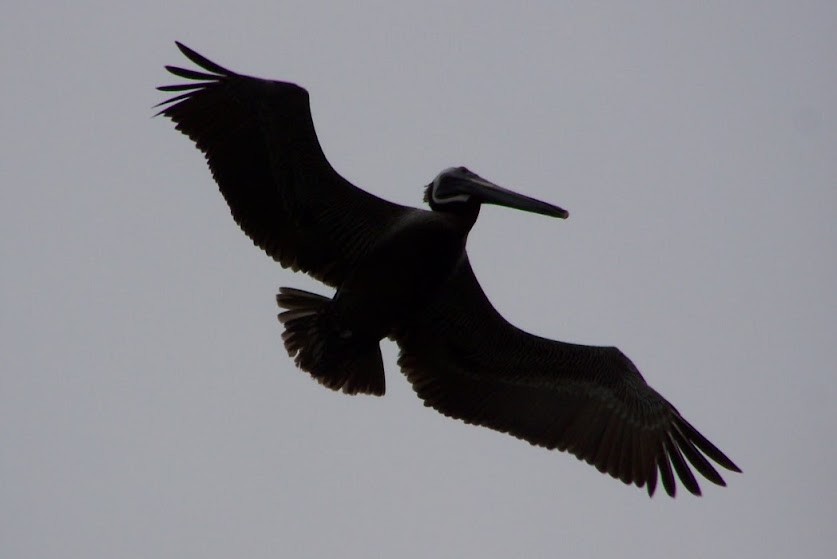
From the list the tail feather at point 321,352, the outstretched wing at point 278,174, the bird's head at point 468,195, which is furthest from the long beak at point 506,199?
the tail feather at point 321,352

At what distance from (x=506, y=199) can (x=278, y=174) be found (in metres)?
1.69

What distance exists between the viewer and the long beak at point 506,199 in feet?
31.2

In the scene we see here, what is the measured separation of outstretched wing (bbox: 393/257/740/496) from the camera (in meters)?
10.1

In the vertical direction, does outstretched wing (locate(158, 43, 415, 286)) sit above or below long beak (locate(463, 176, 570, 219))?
below

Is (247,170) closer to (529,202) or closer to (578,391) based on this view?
(529,202)

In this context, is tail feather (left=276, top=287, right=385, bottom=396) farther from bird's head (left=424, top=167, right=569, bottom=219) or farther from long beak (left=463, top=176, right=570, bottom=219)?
long beak (left=463, top=176, right=570, bottom=219)

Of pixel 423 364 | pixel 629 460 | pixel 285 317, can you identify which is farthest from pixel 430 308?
pixel 629 460

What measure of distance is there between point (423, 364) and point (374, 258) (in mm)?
1050

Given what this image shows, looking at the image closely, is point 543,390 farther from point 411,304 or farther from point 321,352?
point 321,352

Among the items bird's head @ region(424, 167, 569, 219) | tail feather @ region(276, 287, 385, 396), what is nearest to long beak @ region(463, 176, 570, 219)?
bird's head @ region(424, 167, 569, 219)

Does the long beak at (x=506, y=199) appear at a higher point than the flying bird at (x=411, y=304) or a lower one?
higher

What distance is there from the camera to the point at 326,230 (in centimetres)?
1013

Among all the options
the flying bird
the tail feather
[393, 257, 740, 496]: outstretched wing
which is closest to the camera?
the flying bird

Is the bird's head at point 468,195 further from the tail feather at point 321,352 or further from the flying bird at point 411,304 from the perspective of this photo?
the tail feather at point 321,352
